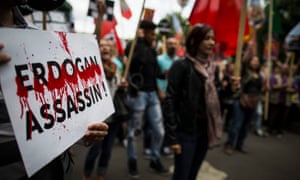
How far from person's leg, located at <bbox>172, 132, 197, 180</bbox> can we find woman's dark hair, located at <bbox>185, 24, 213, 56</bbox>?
29.2 inches

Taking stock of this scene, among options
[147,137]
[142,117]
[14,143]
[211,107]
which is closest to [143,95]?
[142,117]

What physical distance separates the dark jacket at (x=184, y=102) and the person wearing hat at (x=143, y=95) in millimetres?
1341

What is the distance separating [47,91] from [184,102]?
4.67 feet

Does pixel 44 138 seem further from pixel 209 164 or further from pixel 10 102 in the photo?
pixel 209 164

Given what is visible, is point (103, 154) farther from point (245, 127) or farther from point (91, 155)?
point (245, 127)

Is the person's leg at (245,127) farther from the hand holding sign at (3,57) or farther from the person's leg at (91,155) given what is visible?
the hand holding sign at (3,57)

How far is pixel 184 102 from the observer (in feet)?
7.55

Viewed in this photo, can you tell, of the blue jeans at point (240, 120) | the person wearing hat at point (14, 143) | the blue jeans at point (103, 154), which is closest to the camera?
the person wearing hat at point (14, 143)

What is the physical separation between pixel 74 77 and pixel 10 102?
0.39 meters

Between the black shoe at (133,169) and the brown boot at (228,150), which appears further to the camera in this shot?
the brown boot at (228,150)

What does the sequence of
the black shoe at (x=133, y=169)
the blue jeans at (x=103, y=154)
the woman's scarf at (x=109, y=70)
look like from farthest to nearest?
the black shoe at (x=133, y=169) → the blue jeans at (x=103, y=154) → the woman's scarf at (x=109, y=70)

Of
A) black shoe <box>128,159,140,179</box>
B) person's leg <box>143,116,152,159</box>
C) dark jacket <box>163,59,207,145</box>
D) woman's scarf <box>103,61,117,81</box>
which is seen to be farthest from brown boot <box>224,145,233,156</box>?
woman's scarf <box>103,61,117,81</box>

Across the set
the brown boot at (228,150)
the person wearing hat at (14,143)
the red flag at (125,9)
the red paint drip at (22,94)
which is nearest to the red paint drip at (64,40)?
the person wearing hat at (14,143)

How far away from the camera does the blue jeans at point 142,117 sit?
361 centimetres
